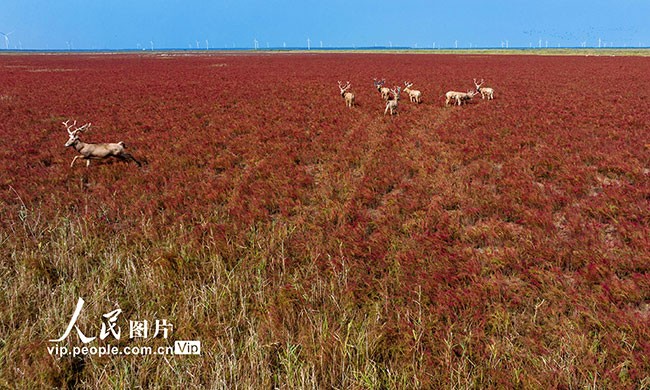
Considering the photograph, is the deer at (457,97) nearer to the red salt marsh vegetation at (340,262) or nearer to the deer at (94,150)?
the red salt marsh vegetation at (340,262)

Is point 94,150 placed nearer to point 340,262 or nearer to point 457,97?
point 340,262

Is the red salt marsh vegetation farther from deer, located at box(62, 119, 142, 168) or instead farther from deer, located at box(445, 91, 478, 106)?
deer, located at box(445, 91, 478, 106)

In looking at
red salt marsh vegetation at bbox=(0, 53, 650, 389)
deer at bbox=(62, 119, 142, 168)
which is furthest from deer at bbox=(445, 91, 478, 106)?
deer at bbox=(62, 119, 142, 168)

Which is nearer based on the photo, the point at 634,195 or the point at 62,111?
the point at 634,195

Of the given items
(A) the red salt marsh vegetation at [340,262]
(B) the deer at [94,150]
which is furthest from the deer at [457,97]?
(B) the deer at [94,150]

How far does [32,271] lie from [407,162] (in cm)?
821

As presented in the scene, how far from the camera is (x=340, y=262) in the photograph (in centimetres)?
498

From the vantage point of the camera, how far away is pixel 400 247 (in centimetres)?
541

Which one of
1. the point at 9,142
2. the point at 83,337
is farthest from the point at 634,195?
the point at 9,142

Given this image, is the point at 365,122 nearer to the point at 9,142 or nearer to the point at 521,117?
the point at 521,117

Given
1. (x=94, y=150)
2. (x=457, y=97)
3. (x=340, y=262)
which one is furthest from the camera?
(x=457, y=97)

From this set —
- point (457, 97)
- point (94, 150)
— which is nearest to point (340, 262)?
point (94, 150)

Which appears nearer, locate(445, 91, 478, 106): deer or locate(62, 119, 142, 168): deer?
locate(62, 119, 142, 168): deer

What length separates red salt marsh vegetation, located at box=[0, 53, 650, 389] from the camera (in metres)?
3.14
